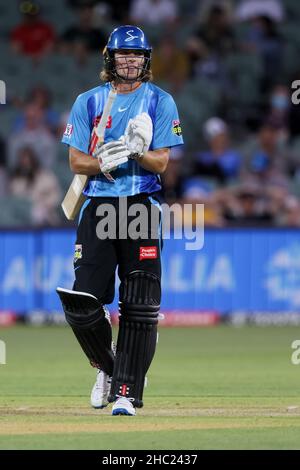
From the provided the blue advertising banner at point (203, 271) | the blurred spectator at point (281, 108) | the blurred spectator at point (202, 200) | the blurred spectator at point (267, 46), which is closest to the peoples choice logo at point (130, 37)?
the blurred spectator at point (202, 200)

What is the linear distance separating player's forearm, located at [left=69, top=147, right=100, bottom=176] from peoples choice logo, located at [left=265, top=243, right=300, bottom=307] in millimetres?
8110

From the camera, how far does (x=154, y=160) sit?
7.99 m

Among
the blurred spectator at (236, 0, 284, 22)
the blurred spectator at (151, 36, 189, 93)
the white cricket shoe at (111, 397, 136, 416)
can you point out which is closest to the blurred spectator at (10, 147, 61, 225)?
the blurred spectator at (151, 36, 189, 93)

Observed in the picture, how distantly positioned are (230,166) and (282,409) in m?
9.76

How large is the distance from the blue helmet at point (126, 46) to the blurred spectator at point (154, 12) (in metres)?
13.0

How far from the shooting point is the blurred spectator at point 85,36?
20859 millimetres

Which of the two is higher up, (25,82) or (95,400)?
(25,82)

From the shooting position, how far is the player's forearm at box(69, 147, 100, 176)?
8094 mm

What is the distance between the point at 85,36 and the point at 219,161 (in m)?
4.19
